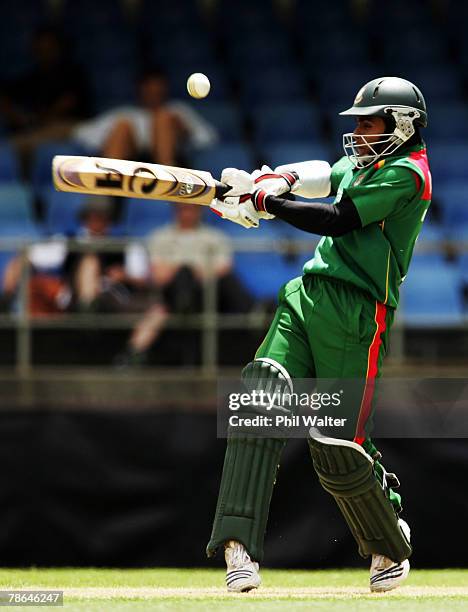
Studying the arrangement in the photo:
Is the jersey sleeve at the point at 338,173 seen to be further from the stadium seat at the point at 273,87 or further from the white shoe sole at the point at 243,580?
the stadium seat at the point at 273,87

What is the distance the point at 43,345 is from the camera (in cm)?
807

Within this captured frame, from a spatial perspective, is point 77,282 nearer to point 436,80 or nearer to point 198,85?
point 198,85

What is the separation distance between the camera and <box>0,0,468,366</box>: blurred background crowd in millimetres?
8008

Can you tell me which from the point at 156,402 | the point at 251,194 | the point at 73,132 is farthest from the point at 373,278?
the point at 73,132

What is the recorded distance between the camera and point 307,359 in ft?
17.8

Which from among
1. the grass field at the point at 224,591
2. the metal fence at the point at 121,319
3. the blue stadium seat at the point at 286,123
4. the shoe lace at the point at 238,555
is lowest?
the grass field at the point at 224,591

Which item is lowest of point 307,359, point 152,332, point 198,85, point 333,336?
point 152,332

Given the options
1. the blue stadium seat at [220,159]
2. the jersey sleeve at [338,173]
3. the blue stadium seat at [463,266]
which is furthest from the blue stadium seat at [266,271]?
the jersey sleeve at [338,173]

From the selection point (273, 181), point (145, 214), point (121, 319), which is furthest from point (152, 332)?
point (273, 181)

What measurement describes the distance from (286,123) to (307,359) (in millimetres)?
5902

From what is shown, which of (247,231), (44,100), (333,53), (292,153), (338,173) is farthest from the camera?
(333,53)

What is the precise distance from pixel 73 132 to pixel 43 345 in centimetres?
291

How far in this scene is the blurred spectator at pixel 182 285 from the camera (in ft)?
26.0

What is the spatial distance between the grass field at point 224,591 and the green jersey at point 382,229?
1202 millimetres
